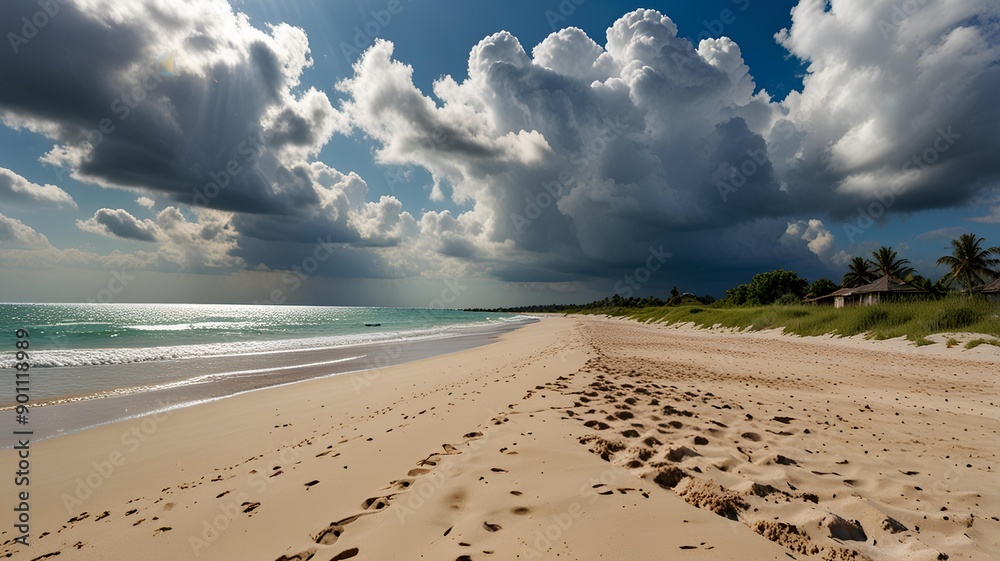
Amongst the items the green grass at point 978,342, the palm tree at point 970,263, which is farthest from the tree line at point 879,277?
the green grass at point 978,342

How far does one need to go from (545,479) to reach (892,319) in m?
30.5

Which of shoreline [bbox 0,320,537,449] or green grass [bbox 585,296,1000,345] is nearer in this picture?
shoreline [bbox 0,320,537,449]

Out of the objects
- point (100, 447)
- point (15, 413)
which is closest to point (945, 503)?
point (100, 447)

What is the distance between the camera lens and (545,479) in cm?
408

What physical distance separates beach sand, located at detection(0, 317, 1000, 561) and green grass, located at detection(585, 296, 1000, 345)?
16.2m

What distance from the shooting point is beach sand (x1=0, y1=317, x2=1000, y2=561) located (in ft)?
10.4

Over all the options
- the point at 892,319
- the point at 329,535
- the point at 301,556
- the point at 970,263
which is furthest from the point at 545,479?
the point at 970,263

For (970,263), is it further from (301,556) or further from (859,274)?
(301,556)

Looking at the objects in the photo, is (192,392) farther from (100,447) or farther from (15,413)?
(100,447)

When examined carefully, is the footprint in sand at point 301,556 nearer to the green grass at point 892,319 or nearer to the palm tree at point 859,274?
the green grass at point 892,319

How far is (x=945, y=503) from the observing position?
3805 millimetres

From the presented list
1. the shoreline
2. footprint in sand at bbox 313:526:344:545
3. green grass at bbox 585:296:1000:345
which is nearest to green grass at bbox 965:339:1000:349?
green grass at bbox 585:296:1000:345

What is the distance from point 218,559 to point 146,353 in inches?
1025

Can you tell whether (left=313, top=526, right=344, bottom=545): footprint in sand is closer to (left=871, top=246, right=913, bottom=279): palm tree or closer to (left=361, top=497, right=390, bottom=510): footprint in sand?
(left=361, top=497, right=390, bottom=510): footprint in sand
